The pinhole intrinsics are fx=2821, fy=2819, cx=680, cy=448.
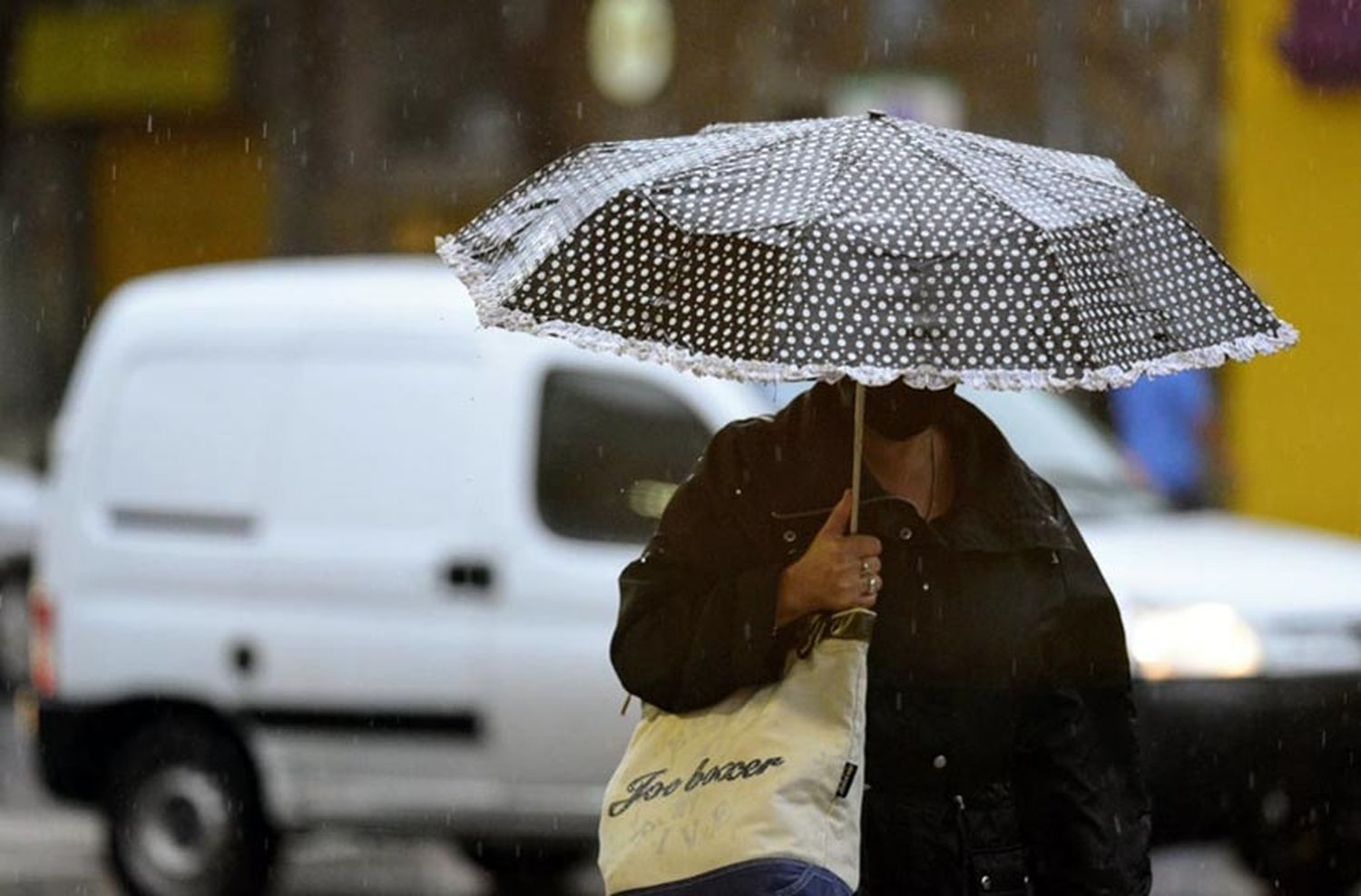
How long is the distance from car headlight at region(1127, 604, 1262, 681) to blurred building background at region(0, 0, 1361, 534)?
45.7ft

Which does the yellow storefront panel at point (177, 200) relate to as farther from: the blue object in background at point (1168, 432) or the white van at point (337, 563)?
the white van at point (337, 563)

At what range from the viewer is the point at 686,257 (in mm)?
3721

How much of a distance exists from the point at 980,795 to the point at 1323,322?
13.3 m

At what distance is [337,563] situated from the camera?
8.58 meters

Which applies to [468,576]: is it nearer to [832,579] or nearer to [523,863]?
[523,863]

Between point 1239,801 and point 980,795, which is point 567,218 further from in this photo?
point 1239,801

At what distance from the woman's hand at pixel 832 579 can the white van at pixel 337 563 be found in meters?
4.27

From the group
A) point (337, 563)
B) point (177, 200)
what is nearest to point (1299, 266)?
point (337, 563)

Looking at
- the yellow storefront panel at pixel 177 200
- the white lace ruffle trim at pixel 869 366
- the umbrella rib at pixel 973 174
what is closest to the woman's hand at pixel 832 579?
the white lace ruffle trim at pixel 869 366

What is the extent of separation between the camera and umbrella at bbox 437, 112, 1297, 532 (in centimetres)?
357

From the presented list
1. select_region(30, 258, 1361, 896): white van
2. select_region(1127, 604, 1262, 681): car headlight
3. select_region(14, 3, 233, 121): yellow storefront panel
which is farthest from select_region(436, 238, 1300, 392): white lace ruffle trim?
select_region(14, 3, 233, 121): yellow storefront panel

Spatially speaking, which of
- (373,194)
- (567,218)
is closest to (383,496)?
(567,218)

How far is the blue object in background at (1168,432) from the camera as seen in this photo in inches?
549

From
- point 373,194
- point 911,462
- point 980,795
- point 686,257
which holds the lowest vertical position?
point 373,194
